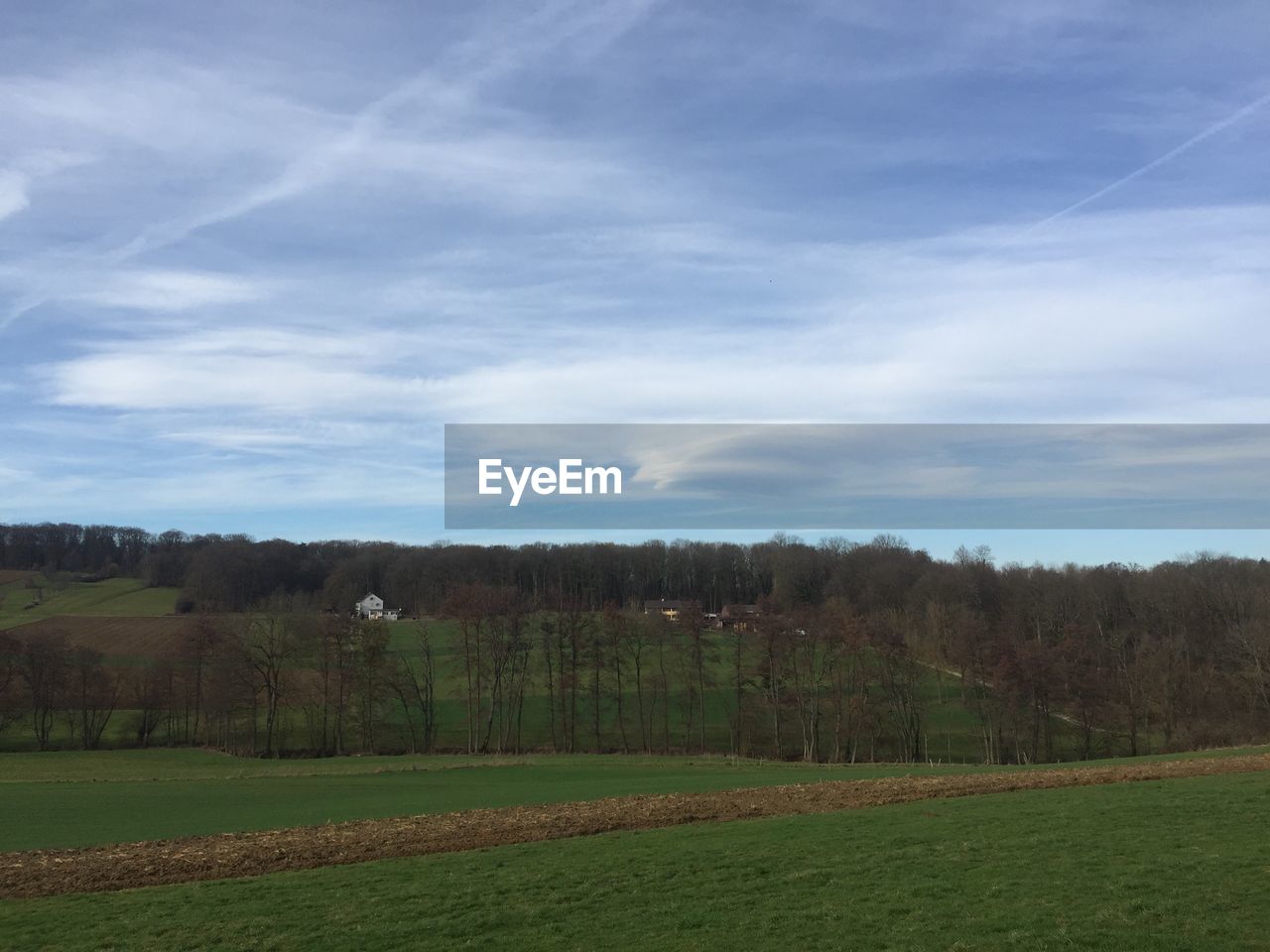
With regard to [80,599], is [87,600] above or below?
below

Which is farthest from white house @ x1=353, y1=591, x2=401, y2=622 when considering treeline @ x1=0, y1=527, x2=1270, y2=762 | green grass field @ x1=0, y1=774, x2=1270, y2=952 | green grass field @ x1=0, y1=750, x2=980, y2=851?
green grass field @ x1=0, y1=774, x2=1270, y2=952

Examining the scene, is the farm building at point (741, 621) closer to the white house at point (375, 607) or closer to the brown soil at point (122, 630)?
the brown soil at point (122, 630)

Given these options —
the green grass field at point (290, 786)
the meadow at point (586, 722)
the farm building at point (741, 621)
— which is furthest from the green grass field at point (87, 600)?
the farm building at point (741, 621)

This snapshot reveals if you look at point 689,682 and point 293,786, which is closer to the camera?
point 293,786

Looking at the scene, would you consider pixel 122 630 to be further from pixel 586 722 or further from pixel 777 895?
pixel 777 895

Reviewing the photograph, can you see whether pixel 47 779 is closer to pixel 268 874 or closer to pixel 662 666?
pixel 268 874

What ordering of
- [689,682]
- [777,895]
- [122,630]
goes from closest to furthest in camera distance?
[777,895] < [689,682] < [122,630]

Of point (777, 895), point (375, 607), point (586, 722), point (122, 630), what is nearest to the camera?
point (777, 895)

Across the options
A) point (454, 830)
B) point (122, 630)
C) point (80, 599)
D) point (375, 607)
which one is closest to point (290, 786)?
point (454, 830)
